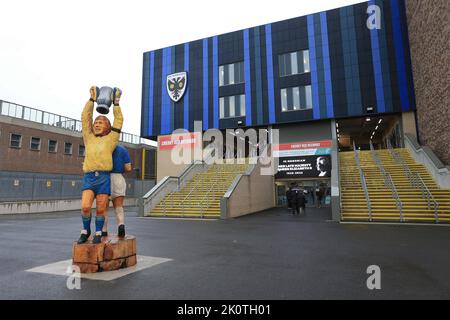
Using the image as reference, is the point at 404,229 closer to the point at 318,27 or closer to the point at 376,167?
the point at 376,167

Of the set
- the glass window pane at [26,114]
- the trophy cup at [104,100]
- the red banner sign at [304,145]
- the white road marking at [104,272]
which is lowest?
the white road marking at [104,272]

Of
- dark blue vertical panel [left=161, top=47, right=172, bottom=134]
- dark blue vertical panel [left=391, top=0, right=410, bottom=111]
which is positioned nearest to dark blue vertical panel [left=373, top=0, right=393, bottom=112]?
dark blue vertical panel [left=391, top=0, right=410, bottom=111]

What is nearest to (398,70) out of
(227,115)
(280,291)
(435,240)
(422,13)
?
(422,13)

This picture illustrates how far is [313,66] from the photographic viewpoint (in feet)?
85.7

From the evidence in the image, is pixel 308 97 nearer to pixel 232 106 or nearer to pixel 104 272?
pixel 232 106

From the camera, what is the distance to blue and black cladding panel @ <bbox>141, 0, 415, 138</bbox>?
79.3ft

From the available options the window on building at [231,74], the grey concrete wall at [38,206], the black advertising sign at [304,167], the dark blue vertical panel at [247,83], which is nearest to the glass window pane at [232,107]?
the dark blue vertical panel at [247,83]

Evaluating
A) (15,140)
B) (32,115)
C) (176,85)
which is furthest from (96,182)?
(32,115)

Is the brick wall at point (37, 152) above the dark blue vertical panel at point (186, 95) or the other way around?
the other way around

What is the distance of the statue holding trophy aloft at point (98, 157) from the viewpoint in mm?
5633

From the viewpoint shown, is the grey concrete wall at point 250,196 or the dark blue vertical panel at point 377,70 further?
the dark blue vertical panel at point 377,70

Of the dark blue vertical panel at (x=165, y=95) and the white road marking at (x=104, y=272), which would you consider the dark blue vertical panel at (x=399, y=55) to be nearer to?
the dark blue vertical panel at (x=165, y=95)

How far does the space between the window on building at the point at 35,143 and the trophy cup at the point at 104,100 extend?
2780 cm

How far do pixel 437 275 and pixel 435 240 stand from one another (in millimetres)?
4271
